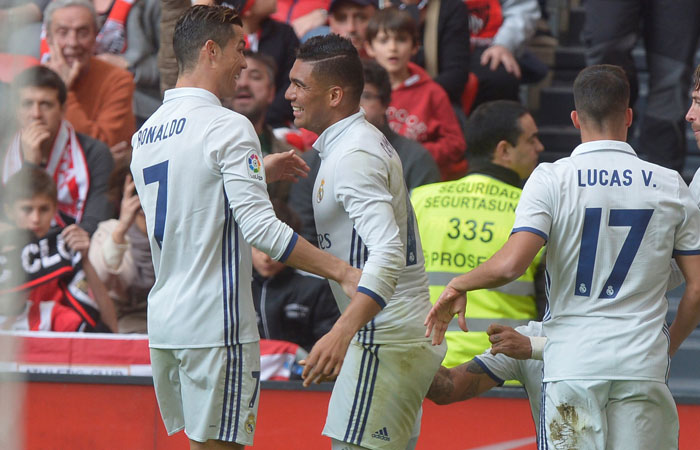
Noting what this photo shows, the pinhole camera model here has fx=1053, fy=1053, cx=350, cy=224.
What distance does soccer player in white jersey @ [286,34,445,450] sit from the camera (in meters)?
4.13

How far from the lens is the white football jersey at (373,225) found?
4.03 metres

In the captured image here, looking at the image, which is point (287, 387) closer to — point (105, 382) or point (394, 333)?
point (105, 382)

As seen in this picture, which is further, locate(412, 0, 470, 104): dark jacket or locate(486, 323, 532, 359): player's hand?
locate(412, 0, 470, 104): dark jacket

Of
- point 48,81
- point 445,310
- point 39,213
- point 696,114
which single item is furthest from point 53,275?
point 696,114

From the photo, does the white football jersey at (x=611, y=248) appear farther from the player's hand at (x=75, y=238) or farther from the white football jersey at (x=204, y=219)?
the player's hand at (x=75, y=238)

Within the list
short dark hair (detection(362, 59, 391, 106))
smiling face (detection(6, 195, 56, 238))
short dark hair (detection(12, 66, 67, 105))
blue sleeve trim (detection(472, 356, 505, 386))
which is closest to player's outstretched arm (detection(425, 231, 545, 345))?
blue sleeve trim (detection(472, 356, 505, 386))

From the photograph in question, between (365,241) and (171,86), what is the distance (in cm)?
215

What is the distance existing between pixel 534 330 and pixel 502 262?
0.94 meters

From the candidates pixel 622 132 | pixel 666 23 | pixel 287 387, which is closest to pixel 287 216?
pixel 287 387

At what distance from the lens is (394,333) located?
434 centimetres

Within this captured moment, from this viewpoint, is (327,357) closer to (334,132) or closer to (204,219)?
(204,219)

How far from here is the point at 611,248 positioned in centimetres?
409

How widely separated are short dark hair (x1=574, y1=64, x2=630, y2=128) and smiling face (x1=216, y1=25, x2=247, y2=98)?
1.39 m

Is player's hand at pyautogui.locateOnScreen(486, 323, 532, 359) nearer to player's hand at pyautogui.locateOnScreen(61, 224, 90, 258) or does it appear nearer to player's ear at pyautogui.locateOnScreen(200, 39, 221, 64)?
player's ear at pyautogui.locateOnScreen(200, 39, 221, 64)
